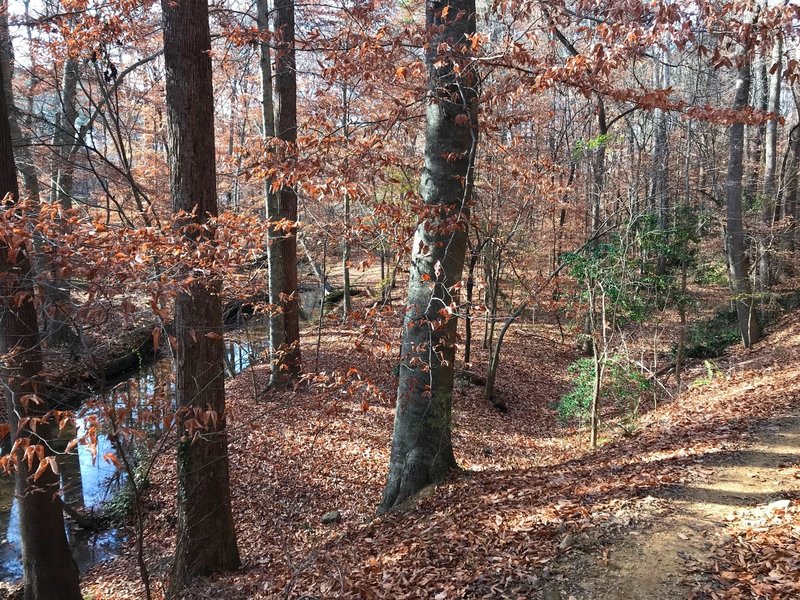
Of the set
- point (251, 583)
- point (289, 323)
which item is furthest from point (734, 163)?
point (251, 583)

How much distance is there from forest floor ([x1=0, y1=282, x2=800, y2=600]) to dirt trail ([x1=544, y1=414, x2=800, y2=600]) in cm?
2

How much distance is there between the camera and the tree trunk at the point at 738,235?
40.8 feet

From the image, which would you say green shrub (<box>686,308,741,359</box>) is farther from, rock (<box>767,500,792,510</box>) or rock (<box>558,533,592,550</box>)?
rock (<box>558,533,592,550</box>)

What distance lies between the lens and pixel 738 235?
42.5 feet

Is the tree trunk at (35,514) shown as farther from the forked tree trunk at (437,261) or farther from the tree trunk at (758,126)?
the tree trunk at (758,126)

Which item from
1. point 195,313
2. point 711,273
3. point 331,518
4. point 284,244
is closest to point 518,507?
point 331,518

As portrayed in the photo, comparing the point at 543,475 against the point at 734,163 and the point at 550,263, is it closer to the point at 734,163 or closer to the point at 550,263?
the point at 734,163

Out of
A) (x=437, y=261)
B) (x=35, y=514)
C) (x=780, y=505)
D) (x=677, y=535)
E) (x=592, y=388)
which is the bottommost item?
(x=35, y=514)

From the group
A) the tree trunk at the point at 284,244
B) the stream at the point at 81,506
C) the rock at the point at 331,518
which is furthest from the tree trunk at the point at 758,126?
the stream at the point at 81,506

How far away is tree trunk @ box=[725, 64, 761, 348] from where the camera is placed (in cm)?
1245

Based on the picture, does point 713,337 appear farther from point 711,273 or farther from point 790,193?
point 711,273

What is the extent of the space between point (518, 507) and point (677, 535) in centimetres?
159

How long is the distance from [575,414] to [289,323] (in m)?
6.64

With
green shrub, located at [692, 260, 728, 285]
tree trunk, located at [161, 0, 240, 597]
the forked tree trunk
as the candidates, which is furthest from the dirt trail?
green shrub, located at [692, 260, 728, 285]
